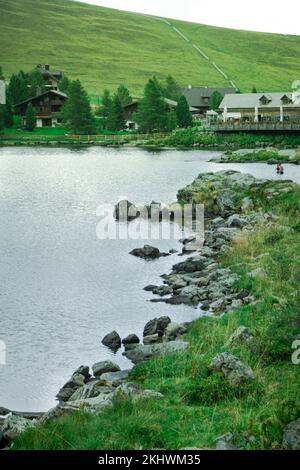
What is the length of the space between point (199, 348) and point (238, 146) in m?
93.6

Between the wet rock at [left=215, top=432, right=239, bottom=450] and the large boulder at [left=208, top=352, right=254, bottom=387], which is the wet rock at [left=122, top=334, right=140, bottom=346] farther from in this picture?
the wet rock at [left=215, top=432, right=239, bottom=450]

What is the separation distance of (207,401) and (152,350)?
605 cm

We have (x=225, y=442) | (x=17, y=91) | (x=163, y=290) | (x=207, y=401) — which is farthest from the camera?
(x=17, y=91)

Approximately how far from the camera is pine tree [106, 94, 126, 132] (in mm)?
136375

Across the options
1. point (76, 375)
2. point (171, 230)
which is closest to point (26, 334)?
point (76, 375)

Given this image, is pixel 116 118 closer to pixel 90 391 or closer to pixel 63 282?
pixel 63 282

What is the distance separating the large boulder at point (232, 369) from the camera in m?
16.3

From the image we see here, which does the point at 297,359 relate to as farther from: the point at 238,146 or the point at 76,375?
the point at 238,146

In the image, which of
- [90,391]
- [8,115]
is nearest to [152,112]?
[8,115]

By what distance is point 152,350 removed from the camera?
2191 centimetres

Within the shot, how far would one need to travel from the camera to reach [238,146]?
111 metres

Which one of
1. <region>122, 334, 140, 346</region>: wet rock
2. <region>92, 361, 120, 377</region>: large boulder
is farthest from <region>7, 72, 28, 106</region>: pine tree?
<region>92, 361, 120, 377</region>: large boulder

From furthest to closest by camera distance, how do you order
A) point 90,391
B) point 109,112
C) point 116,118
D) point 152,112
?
point 109,112
point 116,118
point 152,112
point 90,391

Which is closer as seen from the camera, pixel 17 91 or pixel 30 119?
pixel 30 119
